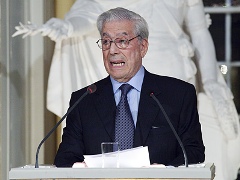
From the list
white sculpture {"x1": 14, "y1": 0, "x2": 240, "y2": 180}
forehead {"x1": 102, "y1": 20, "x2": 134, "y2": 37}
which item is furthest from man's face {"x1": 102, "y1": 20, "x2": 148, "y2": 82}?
white sculpture {"x1": 14, "y1": 0, "x2": 240, "y2": 180}

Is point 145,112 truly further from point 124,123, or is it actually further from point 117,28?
point 117,28

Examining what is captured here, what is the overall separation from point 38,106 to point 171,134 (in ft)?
8.07

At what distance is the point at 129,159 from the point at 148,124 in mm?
480

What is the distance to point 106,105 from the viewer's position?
3.58 m

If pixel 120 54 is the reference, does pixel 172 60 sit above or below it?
above

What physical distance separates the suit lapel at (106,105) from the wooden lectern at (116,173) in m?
0.64

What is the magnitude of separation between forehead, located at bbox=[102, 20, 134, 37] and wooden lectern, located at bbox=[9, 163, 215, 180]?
79cm

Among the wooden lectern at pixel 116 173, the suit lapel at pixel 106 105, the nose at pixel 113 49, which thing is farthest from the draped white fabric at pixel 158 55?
the wooden lectern at pixel 116 173

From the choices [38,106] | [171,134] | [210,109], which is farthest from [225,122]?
[171,134]

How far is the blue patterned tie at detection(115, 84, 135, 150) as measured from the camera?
348 cm

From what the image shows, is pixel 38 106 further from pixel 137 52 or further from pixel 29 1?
pixel 137 52

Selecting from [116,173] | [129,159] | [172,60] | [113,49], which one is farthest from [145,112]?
[172,60]

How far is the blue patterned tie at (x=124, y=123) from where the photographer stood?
137 inches

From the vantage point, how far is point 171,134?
3.50 meters
